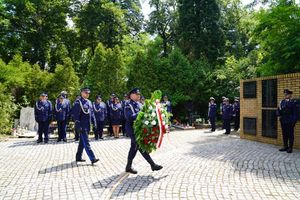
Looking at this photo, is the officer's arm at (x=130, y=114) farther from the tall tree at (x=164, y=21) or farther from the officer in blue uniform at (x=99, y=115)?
the tall tree at (x=164, y=21)

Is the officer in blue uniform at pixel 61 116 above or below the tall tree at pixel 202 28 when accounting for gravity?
below

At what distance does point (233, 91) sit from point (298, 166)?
1742 cm

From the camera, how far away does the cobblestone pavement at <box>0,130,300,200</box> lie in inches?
242

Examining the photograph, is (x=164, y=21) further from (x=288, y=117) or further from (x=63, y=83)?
(x=288, y=117)

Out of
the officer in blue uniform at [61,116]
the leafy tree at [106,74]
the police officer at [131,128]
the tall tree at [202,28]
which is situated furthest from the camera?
the tall tree at [202,28]

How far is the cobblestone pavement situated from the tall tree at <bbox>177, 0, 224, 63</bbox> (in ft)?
67.6

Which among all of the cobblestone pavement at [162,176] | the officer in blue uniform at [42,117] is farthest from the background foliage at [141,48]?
the cobblestone pavement at [162,176]

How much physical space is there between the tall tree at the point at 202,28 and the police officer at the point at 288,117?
20.5 metres

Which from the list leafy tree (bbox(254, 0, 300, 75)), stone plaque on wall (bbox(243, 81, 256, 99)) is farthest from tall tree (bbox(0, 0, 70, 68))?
leafy tree (bbox(254, 0, 300, 75))

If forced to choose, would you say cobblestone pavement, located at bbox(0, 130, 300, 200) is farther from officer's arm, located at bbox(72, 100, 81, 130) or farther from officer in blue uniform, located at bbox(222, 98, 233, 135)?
officer in blue uniform, located at bbox(222, 98, 233, 135)

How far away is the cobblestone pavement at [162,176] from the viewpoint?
Answer: 20.1ft

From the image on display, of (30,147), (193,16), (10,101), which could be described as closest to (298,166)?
(30,147)

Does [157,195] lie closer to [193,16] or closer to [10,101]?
[10,101]

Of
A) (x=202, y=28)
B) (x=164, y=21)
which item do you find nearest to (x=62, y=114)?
(x=202, y=28)
